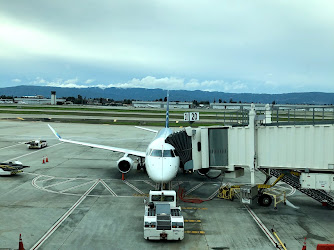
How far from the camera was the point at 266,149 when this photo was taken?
22.9m

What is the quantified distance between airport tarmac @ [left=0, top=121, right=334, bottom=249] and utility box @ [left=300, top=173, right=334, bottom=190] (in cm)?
240

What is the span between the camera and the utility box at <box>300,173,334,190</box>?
2087cm

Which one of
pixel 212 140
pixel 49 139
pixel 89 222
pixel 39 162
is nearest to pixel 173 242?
pixel 89 222

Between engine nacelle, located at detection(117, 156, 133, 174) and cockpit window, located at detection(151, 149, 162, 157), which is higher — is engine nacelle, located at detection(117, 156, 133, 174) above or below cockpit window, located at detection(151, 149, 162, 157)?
below

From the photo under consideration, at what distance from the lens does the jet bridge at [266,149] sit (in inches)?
819

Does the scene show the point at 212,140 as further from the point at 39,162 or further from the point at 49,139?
the point at 49,139

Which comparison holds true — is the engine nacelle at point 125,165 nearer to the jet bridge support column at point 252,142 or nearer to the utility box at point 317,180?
the jet bridge support column at point 252,142

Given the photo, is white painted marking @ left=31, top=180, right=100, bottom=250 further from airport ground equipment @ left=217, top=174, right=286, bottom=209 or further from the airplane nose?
airport ground equipment @ left=217, top=174, right=286, bottom=209

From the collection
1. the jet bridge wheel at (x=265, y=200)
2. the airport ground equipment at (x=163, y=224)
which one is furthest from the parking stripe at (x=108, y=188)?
the jet bridge wheel at (x=265, y=200)

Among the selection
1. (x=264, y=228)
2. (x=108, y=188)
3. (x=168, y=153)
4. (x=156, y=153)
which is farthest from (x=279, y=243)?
(x=108, y=188)

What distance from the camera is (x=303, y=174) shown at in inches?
842

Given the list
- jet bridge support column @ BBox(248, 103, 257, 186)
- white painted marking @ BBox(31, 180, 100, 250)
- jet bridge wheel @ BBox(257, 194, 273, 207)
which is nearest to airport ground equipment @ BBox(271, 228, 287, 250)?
jet bridge support column @ BBox(248, 103, 257, 186)

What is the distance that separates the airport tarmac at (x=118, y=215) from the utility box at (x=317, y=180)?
7.87ft

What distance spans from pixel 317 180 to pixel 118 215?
536 inches
